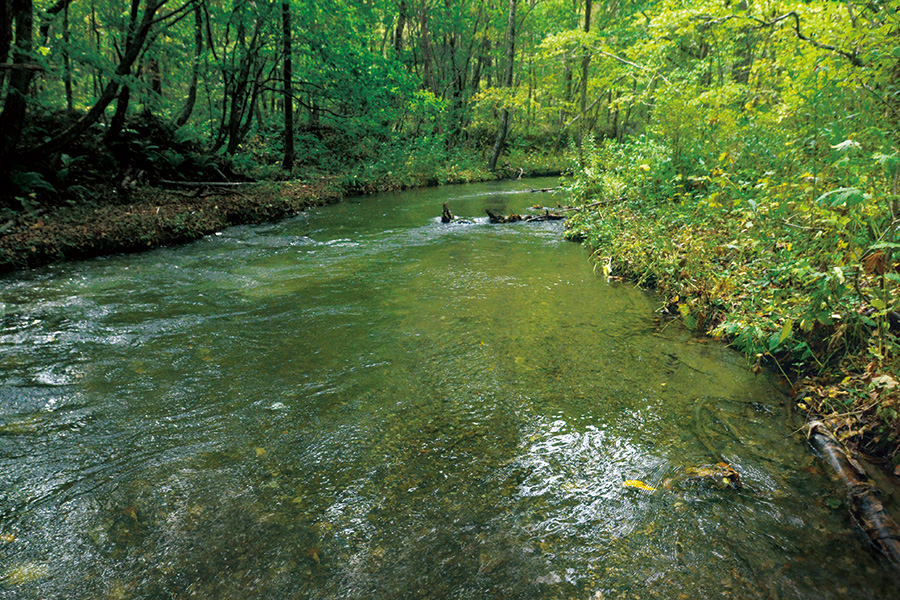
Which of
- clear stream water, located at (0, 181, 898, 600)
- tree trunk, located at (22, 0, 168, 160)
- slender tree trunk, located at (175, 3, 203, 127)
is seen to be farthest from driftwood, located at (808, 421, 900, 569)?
slender tree trunk, located at (175, 3, 203, 127)

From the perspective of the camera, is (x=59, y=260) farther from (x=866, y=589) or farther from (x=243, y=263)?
(x=866, y=589)

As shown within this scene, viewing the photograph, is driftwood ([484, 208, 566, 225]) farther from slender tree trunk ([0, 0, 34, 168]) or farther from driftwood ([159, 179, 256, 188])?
slender tree trunk ([0, 0, 34, 168])

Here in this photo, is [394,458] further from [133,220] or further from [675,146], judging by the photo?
[133,220]

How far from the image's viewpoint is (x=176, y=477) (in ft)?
9.55

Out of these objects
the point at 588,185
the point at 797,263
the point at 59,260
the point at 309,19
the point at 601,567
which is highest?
the point at 309,19

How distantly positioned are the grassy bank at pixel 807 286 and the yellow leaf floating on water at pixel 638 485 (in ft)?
4.43

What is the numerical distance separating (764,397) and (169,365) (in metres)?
5.27

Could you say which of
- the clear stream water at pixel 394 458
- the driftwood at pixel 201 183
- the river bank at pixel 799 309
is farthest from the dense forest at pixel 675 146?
the clear stream water at pixel 394 458

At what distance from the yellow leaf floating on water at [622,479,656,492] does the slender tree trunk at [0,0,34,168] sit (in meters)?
9.98

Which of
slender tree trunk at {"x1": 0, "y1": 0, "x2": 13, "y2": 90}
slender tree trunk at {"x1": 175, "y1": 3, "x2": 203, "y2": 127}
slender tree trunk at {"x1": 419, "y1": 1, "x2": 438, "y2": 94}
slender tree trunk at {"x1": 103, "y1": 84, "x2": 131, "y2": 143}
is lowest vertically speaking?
slender tree trunk at {"x1": 103, "y1": 84, "x2": 131, "y2": 143}

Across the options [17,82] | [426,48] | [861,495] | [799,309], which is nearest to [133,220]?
[17,82]

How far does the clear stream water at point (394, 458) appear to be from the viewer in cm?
231

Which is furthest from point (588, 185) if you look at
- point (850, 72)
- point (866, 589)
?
point (866, 589)

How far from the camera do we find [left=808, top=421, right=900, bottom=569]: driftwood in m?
2.39
